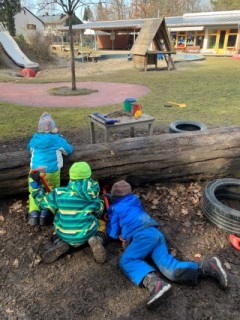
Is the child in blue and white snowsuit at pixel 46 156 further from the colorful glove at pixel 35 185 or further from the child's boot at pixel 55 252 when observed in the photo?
the child's boot at pixel 55 252

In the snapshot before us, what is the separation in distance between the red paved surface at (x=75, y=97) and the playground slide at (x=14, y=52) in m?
8.75

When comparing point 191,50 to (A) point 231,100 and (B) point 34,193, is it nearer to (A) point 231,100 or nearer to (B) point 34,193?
(A) point 231,100

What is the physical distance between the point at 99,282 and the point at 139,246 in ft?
1.53

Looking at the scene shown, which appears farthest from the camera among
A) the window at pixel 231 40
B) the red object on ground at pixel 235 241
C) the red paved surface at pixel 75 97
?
the window at pixel 231 40

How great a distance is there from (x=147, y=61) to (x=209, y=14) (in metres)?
21.2

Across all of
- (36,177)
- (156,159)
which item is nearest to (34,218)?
(36,177)

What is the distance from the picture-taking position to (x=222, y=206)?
3035mm

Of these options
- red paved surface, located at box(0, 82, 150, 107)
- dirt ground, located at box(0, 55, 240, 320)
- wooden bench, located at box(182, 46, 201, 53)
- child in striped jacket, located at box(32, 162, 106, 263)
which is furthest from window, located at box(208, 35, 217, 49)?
child in striped jacket, located at box(32, 162, 106, 263)

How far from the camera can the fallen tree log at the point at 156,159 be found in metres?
3.46

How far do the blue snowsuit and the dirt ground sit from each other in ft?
0.37

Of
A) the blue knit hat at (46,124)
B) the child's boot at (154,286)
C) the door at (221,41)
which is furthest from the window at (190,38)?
the child's boot at (154,286)

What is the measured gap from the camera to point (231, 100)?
8.95m

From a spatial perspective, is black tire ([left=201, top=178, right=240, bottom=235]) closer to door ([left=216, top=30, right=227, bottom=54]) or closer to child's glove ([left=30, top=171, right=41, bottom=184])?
child's glove ([left=30, top=171, right=41, bottom=184])

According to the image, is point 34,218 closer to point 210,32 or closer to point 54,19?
point 210,32
